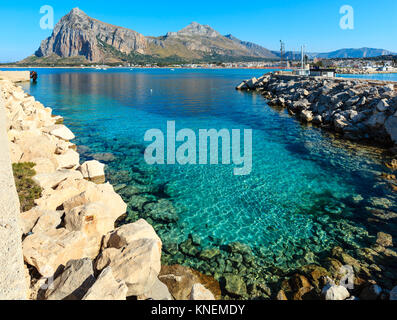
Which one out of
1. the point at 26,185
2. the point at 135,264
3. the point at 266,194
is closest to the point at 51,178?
the point at 26,185

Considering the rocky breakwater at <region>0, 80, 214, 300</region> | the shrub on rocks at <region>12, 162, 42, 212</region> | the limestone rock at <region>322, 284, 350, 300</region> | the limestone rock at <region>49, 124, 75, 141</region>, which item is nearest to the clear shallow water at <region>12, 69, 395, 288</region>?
the limestone rock at <region>49, 124, 75, 141</region>

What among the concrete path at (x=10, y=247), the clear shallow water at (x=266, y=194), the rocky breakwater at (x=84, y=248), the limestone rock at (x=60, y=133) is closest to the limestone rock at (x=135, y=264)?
the rocky breakwater at (x=84, y=248)

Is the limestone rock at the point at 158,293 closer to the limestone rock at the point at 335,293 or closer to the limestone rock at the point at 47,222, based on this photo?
the limestone rock at the point at 47,222

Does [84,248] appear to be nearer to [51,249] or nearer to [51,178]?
[51,249]

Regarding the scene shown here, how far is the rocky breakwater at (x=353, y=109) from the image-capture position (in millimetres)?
19828

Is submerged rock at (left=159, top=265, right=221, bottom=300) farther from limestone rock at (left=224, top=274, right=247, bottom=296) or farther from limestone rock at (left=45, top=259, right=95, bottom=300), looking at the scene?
limestone rock at (left=45, top=259, right=95, bottom=300)

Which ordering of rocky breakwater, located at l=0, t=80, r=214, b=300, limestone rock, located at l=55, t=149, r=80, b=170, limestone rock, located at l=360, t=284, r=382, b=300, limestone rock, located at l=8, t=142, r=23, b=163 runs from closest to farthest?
rocky breakwater, located at l=0, t=80, r=214, b=300 → limestone rock, located at l=360, t=284, r=382, b=300 → limestone rock, located at l=8, t=142, r=23, b=163 → limestone rock, located at l=55, t=149, r=80, b=170

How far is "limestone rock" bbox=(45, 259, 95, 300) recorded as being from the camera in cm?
559

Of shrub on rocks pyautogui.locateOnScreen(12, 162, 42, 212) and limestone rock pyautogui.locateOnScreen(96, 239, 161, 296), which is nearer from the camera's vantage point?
limestone rock pyautogui.locateOnScreen(96, 239, 161, 296)

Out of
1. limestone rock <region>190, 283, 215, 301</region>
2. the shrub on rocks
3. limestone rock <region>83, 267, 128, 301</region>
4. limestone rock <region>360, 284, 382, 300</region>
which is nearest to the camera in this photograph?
limestone rock <region>83, 267, 128, 301</region>

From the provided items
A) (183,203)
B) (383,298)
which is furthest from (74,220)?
(383,298)

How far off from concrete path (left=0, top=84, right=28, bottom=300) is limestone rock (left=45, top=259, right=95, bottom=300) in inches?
35.8
